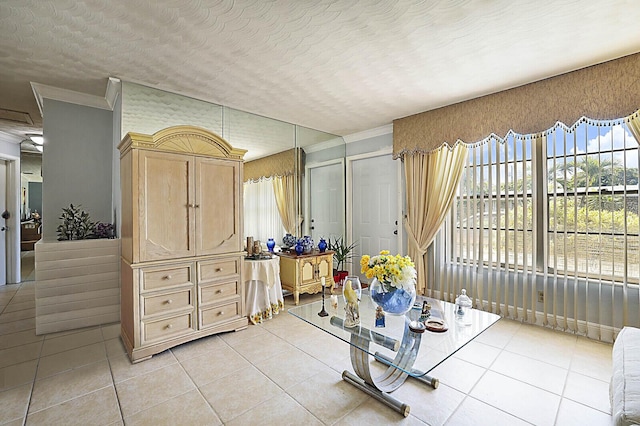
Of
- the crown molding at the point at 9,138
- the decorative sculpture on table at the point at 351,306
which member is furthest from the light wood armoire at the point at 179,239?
the crown molding at the point at 9,138

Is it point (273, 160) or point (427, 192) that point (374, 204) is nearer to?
point (427, 192)

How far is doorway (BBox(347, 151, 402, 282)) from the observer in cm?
456

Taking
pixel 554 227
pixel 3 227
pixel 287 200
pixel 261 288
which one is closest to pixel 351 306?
pixel 261 288

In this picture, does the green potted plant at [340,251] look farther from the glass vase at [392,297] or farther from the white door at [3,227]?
the white door at [3,227]

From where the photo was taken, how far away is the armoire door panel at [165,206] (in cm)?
252

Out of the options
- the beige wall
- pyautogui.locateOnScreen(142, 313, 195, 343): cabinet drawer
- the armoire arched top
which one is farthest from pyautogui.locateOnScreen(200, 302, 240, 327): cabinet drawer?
the beige wall

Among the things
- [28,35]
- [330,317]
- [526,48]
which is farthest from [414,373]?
[28,35]

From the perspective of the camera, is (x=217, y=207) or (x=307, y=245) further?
(x=307, y=245)

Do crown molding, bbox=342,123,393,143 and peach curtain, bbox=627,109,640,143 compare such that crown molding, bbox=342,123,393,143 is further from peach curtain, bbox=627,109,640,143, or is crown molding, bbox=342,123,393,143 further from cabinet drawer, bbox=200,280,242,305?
cabinet drawer, bbox=200,280,242,305

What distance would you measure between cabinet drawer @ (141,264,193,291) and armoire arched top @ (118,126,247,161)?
1.05 metres

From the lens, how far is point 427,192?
396cm

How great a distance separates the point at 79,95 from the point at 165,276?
8.09 feet

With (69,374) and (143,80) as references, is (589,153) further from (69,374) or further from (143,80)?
(69,374)

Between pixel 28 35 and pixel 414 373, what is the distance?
3546 millimetres
